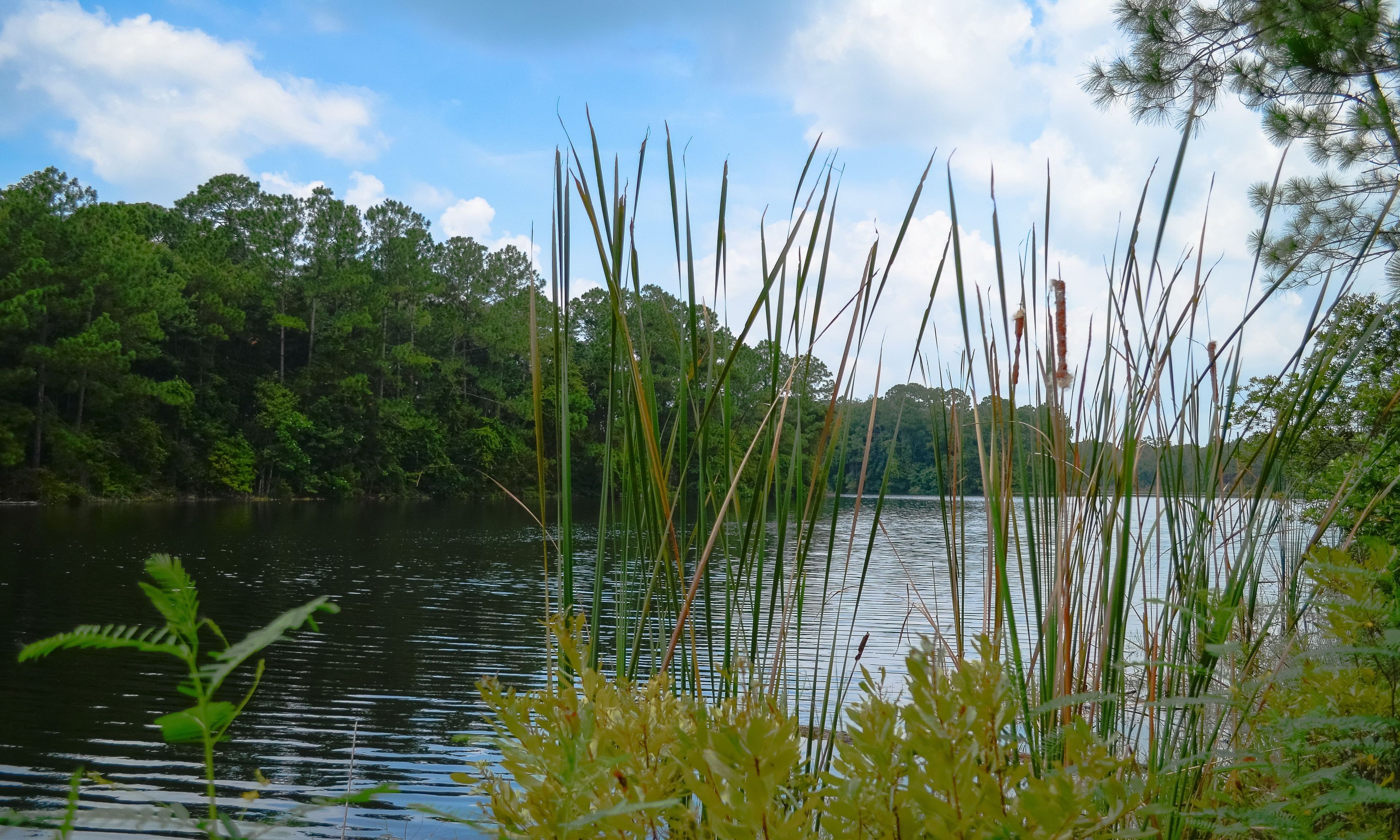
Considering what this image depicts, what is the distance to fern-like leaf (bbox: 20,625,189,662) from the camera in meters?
0.46

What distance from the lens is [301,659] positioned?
10.1m

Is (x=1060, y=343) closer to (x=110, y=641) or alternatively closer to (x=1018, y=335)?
(x=1018, y=335)

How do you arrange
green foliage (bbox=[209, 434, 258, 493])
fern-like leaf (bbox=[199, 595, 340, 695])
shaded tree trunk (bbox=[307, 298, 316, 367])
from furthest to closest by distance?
shaded tree trunk (bbox=[307, 298, 316, 367]) → green foliage (bbox=[209, 434, 258, 493]) → fern-like leaf (bbox=[199, 595, 340, 695])

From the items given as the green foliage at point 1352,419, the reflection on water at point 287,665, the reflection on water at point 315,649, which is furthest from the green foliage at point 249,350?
the green foliage at point 1352,419

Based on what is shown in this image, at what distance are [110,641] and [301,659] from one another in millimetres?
10611

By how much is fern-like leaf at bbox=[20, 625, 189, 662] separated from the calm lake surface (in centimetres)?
21

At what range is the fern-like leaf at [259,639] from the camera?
1.40 feet

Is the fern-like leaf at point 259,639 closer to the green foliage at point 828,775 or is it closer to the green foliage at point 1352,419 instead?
the green foliage at point 828,775

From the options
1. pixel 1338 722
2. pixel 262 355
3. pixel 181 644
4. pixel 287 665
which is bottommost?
pixel 287 665

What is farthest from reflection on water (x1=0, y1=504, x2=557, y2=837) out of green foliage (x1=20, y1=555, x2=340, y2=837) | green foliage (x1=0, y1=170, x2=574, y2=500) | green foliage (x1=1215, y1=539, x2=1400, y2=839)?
green foliage (x1=0, y1=170, x2=574, y2=500)

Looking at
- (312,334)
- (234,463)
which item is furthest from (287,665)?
(312,334)

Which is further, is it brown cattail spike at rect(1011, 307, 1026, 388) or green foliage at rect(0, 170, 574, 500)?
green foliage at rect(0, 170, 574, 500)

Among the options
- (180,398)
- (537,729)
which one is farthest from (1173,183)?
(180,398)

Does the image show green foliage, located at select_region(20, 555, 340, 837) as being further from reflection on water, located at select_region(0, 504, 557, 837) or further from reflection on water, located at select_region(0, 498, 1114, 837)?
reflection on water, located at select_region(0, 504, 557, 837)
